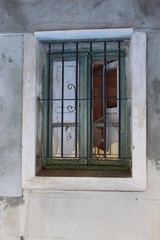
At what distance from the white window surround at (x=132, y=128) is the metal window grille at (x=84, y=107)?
251 millimetres

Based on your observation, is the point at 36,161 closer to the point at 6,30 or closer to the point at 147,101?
the point at 147,101

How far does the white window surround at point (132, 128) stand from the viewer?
2305 millimetres

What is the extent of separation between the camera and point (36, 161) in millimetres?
2496

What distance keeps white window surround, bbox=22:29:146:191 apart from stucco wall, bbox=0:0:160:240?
0.07 metres

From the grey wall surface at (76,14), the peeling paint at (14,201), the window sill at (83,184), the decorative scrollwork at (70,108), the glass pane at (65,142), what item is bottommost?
the peeling paint at (14,201)

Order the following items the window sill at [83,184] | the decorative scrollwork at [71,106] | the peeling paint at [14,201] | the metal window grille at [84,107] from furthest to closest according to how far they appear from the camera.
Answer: the decorative scrollwork at [71,106] → the metal window grille at [84,107] → the peeling paint at [14,201] → the window sill at [83,184]

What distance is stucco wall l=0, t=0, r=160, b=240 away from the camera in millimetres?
2305

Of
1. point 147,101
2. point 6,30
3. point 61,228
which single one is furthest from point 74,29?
point 61,228

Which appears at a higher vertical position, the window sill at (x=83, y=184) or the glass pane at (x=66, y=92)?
the glass pane at (x=66, y=92)

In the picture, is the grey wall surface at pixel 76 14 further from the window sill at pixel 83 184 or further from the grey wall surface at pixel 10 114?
the window sill at pixel 83 184

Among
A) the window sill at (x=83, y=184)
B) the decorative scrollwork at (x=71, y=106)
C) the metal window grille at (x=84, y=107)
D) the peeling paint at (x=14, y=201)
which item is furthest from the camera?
the decorative scrollwork at (x=71, y=106)

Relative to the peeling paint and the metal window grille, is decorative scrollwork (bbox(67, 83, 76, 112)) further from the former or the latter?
the peeling paint

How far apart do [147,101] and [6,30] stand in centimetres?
187

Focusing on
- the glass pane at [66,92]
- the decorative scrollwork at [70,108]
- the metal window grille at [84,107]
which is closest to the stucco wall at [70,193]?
the metal window grille at [84,107]
